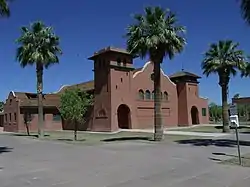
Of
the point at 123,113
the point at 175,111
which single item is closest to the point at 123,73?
the point at 123,113

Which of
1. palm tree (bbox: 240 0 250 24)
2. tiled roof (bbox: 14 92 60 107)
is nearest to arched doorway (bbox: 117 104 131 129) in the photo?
tiled roof (bbox: 14 92 60 107)

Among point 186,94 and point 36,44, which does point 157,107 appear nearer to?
point 36,44

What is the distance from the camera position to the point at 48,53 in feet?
115

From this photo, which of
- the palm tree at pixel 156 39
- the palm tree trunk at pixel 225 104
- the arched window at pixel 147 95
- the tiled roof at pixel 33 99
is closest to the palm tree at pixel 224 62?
the palm tree trunk at pixel 225 104

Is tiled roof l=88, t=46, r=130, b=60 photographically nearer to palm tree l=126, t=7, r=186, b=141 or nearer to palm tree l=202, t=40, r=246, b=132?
palm tree l=202, t=40, r=246, b=132

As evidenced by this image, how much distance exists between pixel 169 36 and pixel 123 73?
69.4 feet

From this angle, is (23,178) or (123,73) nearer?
(23,178)

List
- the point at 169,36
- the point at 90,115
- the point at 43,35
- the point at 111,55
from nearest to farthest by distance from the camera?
the point at 169,36
the point at 43,35
the point at 111,55
the point at 90,115

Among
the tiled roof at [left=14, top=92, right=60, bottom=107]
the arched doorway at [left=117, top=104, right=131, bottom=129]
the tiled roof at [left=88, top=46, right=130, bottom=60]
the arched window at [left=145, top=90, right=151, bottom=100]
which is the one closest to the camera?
the tiled roof at [left=88, top=46, right=130, bottom=60]

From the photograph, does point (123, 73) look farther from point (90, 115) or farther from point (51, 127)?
point (51, 127)

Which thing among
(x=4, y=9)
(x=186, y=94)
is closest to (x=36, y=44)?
(x=4, y=9)

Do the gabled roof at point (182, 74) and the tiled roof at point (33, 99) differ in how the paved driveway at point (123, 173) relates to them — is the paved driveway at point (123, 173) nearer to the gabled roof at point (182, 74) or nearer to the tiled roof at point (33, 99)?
the tiled roof at point (33, 99)

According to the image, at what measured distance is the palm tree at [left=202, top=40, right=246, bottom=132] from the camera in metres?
38.1

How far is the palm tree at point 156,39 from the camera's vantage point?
2773cm
